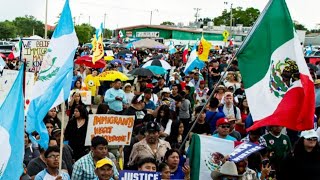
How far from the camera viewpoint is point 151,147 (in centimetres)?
807

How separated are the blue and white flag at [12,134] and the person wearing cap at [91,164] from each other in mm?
1323

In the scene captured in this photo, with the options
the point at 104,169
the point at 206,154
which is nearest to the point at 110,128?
the point at 206,154

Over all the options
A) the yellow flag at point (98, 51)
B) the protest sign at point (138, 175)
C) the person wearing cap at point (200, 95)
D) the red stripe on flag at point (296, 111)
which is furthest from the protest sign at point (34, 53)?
the yellow flag at point (98, 51)

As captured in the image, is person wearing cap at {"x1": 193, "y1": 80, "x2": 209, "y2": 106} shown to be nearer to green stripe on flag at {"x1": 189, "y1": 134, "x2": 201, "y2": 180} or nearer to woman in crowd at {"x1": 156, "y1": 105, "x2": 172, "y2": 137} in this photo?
woman in crowd at {"x1": 156, "y1": 105, "x2": 172, "y2": 137}

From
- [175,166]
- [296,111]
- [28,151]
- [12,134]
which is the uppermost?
[296,111]

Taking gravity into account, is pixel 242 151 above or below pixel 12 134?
below

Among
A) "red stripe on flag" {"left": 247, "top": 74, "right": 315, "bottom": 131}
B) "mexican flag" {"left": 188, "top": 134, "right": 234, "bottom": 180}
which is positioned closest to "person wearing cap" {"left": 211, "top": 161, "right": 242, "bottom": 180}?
"red stripe on flag" {"left": 247, "top": 74, "right": 315, "bottom": 131}

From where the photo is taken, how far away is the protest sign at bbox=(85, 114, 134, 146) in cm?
845

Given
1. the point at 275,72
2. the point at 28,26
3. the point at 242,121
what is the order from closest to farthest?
the point at 275,72 < the point at 242,121 < the point at 28,26

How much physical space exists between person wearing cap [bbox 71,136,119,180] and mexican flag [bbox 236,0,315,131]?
1.67 m

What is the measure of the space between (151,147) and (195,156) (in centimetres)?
69

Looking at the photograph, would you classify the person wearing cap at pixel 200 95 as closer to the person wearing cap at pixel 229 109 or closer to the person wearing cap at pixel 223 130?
the person wearing cap at pixel 229 109

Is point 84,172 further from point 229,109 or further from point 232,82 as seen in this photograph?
point 232,82

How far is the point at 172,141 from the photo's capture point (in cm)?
984
